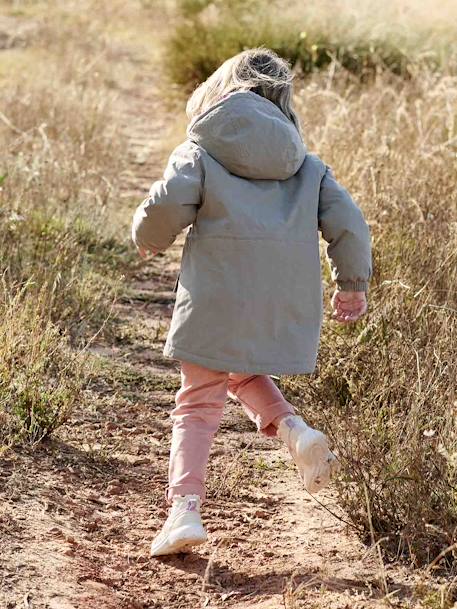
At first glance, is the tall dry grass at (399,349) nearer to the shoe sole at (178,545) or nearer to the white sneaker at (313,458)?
the white sneaker at (313,458)

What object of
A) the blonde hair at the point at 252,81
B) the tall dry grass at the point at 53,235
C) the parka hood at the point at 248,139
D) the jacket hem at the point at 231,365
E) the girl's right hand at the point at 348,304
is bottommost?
the tall dry grass at the point at 53,235

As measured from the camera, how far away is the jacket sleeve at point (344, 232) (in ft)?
Answer: 11.1

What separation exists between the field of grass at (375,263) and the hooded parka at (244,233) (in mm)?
432

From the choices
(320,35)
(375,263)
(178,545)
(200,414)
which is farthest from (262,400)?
(320,35)

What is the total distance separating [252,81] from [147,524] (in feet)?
4.70

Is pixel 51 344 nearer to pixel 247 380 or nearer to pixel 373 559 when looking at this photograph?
pixel 247 380

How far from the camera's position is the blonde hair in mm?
3449

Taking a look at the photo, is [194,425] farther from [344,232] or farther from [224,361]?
[344,232]

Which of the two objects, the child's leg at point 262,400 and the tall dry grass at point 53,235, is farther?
the tall dry grass at point 53,235

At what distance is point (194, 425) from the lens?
135 inches

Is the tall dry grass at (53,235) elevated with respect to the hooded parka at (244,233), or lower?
lower

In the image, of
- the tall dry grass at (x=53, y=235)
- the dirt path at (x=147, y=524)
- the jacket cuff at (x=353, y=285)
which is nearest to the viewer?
the dirt path at (x=147, y=524)

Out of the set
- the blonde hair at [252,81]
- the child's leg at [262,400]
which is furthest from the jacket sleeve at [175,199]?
the child's leg at [262,400]

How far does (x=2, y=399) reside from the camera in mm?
3924
